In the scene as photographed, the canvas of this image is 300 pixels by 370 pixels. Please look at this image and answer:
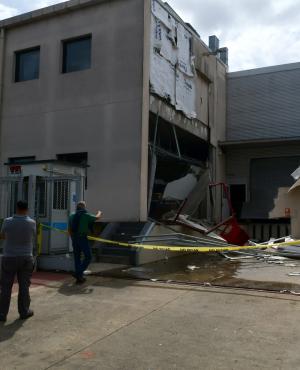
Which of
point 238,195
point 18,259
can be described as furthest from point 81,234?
point 238,195

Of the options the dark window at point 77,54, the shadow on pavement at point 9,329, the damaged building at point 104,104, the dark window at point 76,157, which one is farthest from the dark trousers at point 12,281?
the dark window at point 77,54

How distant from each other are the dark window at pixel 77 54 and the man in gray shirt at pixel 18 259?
32.1ft

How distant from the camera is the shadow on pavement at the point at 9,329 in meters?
5.59

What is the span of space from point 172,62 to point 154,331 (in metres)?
12.2

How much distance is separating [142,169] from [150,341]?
28.7ft

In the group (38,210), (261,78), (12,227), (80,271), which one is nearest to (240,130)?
(261,78)

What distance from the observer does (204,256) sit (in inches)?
524

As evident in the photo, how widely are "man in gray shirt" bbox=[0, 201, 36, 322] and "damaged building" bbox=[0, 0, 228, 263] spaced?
14.8 ft

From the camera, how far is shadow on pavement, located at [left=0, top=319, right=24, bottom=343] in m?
5.59

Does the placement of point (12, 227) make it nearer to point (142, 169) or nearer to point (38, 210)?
point (38, 210)

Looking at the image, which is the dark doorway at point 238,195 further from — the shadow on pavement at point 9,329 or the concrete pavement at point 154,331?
the shadow on pavement at point 9,329

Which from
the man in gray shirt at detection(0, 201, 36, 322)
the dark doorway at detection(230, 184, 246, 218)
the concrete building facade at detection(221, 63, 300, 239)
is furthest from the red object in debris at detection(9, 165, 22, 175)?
the dark doorway at detection(230, 184, 246, 218)

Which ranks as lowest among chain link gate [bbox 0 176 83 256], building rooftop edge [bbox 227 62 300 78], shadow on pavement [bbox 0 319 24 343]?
shadow on pavement [bbox 0 319 24 343]

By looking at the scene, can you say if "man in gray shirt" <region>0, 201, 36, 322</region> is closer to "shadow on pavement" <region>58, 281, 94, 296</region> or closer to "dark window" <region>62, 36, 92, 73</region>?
"shadow on pavement" <region>58, 281, 94, 296</region>
